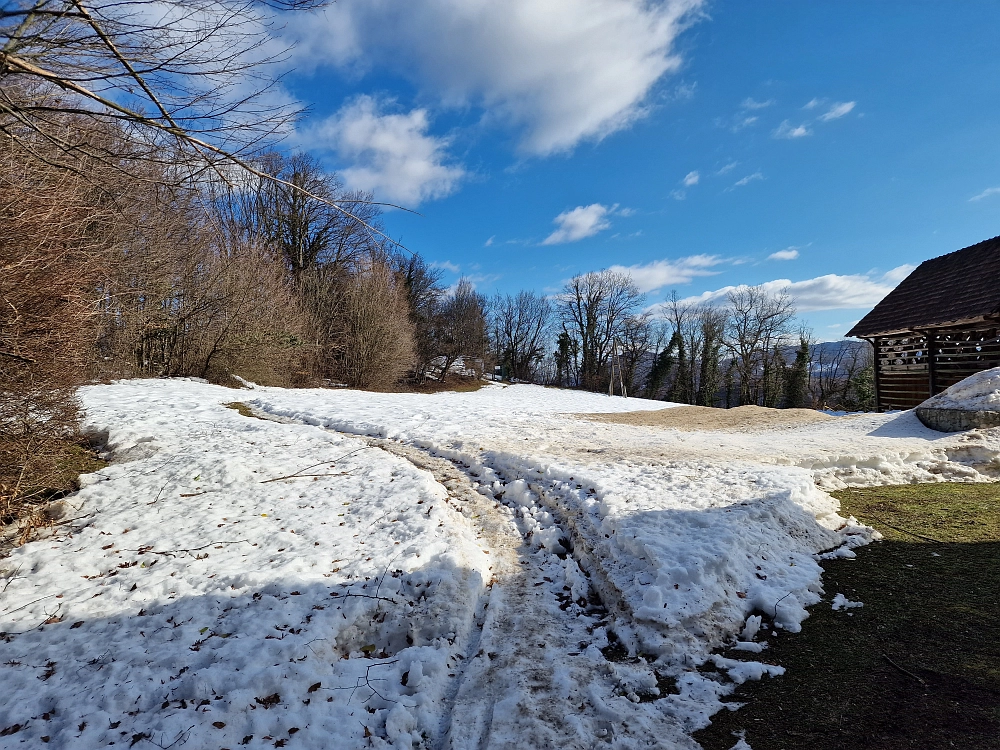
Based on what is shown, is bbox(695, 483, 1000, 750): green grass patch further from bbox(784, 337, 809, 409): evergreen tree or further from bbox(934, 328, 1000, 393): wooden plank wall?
bbox(784, 337, 809, 409): evergreen tree

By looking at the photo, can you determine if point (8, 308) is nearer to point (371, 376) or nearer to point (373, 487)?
point (373, 487)

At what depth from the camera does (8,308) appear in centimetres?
448

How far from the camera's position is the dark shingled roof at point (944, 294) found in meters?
14.4

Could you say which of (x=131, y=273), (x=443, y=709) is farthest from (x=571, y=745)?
(x=131, y=273)

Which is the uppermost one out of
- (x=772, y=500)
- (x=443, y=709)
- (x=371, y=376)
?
(x=371, y=376)

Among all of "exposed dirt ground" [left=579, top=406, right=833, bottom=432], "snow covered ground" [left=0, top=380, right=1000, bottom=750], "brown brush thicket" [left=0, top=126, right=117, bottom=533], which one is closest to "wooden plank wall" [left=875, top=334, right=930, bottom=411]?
"exposed dirt ground" [left=579, top=406, right=833, bottom=432]

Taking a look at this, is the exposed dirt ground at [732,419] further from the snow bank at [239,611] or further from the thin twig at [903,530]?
the snow bank at [239,611]

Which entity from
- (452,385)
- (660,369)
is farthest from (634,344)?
(452,385)

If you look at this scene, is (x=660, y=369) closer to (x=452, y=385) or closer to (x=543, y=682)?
(x=452, y=385)

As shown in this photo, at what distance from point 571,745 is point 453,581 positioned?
1778 mm

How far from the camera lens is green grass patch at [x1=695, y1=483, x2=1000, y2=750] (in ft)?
8.11

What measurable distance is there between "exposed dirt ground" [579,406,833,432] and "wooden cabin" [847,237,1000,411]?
459cm

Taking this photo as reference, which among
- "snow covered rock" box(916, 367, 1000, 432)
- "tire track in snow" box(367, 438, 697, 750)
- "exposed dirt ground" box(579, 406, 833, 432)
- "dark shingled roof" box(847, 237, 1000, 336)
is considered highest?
"dark shingled roof" box(847, 237, 1000, 336)

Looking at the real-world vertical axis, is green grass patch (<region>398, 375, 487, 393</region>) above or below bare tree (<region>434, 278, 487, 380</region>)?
below
